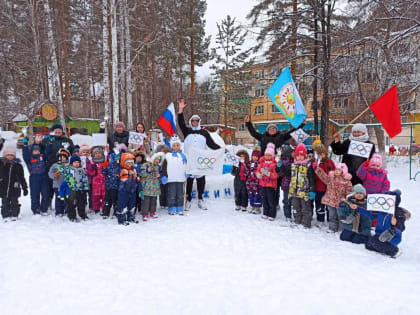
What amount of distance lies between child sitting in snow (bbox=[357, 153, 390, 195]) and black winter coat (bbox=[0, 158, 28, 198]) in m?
6.98

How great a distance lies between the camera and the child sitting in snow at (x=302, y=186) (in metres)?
5.62

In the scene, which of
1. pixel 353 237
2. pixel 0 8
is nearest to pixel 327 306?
pixel 353 237

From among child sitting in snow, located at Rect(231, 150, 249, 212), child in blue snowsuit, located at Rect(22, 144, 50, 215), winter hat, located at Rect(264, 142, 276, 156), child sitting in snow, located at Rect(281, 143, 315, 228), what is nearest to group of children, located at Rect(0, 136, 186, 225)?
child in blue snowsuit, located at Rect(22, 144, 50, 215)

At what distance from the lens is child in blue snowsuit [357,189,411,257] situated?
432cm

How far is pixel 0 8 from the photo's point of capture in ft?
44.3

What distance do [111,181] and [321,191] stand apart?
4.48 metres

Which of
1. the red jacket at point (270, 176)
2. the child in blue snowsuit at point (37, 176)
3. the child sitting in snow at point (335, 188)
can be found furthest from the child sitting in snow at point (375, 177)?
the child in blue snowsuit at point (37, 176)

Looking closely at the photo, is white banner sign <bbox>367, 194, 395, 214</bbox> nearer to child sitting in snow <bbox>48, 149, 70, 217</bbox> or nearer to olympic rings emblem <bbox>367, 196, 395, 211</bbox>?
olympic rings emblem <bbox>367, 196, 395, 211</bbox>

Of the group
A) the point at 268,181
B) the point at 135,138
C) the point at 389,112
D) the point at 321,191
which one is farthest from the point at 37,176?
the point at 389,112

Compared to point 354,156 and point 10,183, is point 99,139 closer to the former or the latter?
point 10,183

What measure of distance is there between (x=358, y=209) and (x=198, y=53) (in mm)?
22784

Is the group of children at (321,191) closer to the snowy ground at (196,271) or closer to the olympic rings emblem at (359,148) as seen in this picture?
the olympic rings emblem at (359,148)

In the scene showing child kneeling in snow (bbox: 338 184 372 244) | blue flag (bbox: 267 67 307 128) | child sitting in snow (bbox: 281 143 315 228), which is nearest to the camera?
child kneeling in snow (bbox: 338 184 372 244)

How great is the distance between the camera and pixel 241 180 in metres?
6.94
